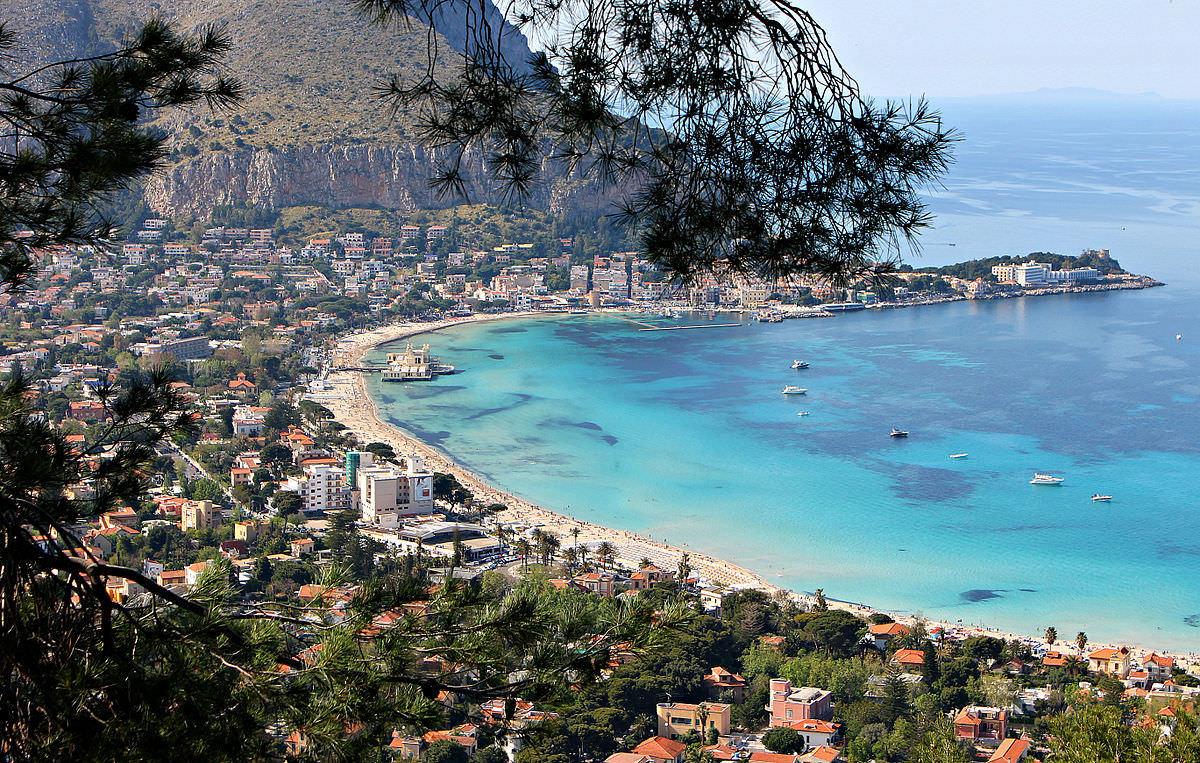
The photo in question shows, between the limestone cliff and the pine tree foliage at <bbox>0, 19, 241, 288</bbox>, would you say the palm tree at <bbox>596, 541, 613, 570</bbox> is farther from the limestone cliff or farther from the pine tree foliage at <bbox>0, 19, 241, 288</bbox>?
the limestone cliff

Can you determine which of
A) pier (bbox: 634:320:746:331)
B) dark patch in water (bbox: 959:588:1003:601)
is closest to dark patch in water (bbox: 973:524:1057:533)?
dark patch in water (bbox: 959:588:1003:601)

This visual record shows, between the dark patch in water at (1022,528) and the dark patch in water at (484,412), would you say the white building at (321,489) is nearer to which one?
the dark patch in water at (484,412)

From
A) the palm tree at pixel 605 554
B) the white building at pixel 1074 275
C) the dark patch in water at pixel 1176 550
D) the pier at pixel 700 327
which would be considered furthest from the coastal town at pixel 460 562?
the white building at pixel 1074 275

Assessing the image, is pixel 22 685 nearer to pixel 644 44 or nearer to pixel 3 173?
pixel 3 173

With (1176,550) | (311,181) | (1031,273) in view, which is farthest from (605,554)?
(311,181)

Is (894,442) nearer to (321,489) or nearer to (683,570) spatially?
(683,570)
